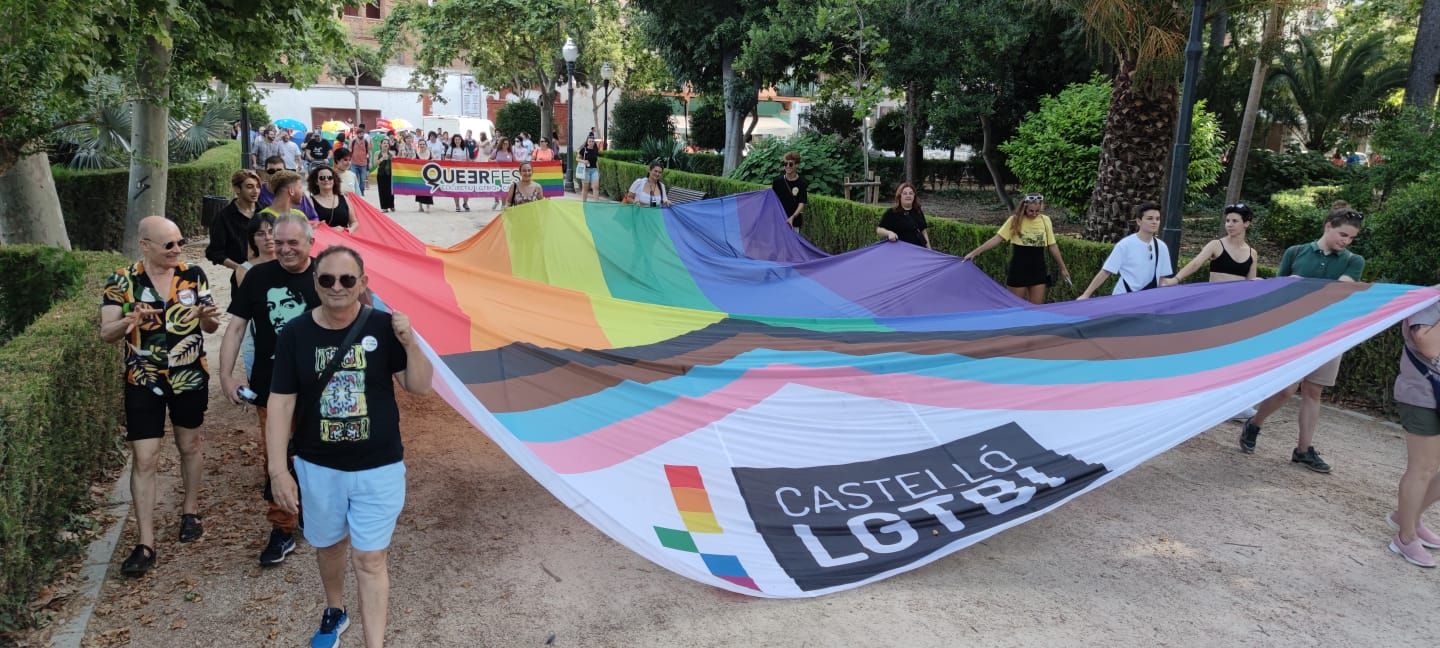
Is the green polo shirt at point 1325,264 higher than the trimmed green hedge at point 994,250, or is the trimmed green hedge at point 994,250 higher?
the green polo shirt at point 1325,264

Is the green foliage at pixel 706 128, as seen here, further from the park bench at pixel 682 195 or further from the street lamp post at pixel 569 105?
the park bench at pixel 682 195

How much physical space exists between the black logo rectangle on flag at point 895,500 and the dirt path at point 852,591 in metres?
0.20

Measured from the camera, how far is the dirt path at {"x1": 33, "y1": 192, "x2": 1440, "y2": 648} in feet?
14.2

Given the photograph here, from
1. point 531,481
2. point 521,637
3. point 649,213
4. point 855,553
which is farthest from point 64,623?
point 649,213

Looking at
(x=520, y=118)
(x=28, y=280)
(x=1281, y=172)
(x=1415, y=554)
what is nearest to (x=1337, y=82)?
(x=1281, y=172)

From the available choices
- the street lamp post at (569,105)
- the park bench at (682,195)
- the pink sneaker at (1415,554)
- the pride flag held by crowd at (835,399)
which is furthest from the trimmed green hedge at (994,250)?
the street lamp post at (569,105)

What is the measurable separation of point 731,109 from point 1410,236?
62.4 ft

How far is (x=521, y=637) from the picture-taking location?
4289mm

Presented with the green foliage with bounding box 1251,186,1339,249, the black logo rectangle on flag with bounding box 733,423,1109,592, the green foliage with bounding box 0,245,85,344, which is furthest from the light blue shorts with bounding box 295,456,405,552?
the green foliage with bounding box 1251,186,1339,249

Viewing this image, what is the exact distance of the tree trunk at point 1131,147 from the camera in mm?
13258

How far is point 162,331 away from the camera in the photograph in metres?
4.67

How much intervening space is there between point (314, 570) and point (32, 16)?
4.94 m

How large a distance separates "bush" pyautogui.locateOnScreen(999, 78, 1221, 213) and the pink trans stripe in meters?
11.0

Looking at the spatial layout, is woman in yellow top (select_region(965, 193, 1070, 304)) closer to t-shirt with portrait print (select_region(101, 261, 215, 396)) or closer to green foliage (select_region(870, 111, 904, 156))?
t-shirt with portrait print (select_region(101, 261, 215, 396))
